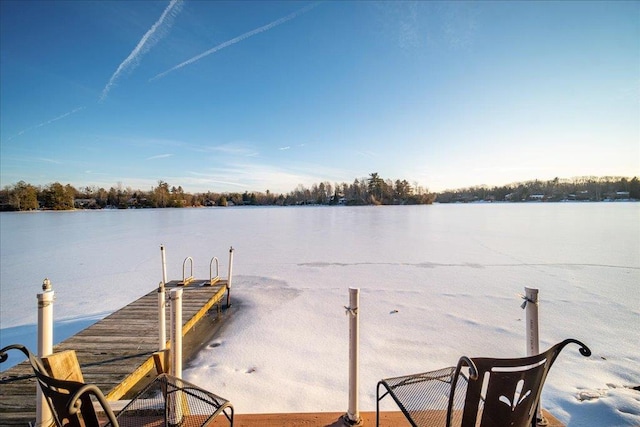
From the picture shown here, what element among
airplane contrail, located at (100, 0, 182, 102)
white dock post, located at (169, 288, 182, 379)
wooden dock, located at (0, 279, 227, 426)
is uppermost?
airplane contrail, located at (100, 0, 182, 102)

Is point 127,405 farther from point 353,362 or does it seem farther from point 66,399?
point 353,362

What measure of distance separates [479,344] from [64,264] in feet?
32.6

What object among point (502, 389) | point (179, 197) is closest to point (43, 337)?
point (502, 389)

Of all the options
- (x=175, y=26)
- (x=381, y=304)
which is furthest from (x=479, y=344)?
(x=175, y=26)

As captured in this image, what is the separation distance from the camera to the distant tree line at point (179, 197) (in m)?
42.2

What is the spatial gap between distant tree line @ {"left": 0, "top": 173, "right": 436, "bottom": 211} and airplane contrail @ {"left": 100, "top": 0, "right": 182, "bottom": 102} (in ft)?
125

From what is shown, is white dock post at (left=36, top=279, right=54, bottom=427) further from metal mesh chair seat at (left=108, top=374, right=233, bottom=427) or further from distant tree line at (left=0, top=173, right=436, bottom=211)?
distant tree line at (left=0, top=173, right=436, bottom=211)

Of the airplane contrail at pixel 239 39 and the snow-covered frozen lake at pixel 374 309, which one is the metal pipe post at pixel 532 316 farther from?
the airplane contrail at pixel 239 39

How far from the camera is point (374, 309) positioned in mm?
4723

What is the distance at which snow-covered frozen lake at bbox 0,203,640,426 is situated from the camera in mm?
2717

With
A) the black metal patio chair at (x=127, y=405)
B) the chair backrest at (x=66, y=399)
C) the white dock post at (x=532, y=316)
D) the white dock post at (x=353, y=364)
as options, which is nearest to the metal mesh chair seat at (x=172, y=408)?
the black metal patio chair at (x=127, y=405)

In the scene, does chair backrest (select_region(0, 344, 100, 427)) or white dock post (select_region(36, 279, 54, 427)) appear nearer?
chair backrest (select_region(0, 344, 100, 427))

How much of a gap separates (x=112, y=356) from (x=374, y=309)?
3.40m

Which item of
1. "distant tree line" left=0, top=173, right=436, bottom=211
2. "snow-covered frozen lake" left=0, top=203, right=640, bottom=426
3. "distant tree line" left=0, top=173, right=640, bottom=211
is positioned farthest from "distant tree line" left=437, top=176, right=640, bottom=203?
"snow-covered frozen lake" left=0, top=203, right=640, bottom=426
